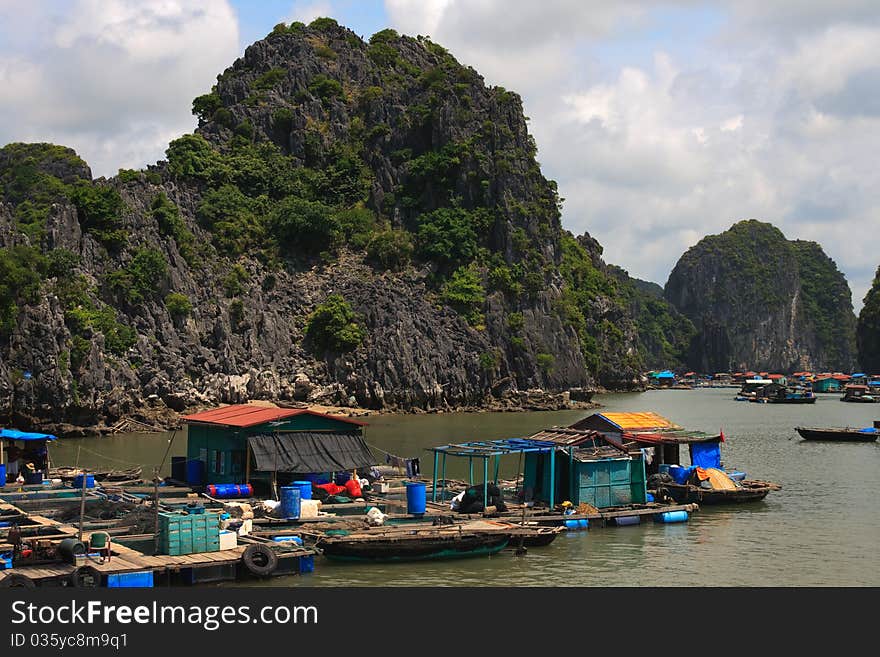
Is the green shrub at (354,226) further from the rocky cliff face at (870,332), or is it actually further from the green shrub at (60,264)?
the rocky cliff face at (870,332)

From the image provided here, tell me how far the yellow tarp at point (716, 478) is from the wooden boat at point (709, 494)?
25cm

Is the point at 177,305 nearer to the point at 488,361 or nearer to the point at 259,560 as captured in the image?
the point at 488,361

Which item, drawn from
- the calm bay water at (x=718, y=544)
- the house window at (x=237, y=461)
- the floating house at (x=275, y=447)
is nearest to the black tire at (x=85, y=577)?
the calm bay water at (x=718, y=544)

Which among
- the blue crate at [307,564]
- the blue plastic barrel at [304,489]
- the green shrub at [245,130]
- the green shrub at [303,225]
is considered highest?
the green shrub at [245,130]

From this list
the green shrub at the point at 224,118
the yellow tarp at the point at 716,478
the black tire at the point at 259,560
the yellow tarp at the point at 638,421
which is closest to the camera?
the black tire at the point at 259,560

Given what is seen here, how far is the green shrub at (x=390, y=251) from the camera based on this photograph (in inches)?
4050

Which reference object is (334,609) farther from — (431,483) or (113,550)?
(431,483)

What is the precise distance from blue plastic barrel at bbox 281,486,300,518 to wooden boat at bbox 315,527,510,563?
10.1 feet

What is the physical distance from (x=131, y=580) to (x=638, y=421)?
24.1m

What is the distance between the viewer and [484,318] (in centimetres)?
10306

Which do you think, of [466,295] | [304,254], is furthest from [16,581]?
[466,295]

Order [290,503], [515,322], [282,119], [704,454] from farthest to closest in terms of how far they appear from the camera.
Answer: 1. [282,119]
2. [515,322]
3. [704,454]
4. [290,503]

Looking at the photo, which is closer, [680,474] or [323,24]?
[680,474]

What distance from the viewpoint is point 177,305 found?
8131 centimetres
